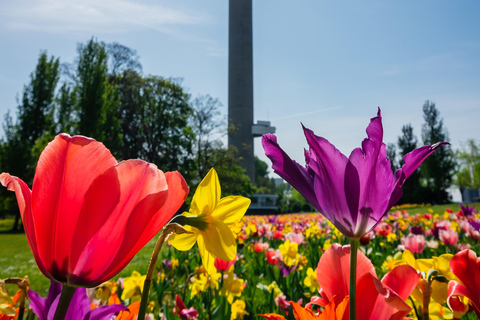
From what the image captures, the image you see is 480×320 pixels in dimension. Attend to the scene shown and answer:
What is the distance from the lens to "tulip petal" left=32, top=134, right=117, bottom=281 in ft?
1.34

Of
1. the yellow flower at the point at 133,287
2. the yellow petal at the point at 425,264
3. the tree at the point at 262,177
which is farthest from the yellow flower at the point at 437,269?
the tree at the point at 262,177

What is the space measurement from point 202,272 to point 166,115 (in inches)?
934

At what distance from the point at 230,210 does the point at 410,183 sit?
37168 mm

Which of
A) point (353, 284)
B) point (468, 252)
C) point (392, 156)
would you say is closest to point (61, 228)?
point (353, 284)

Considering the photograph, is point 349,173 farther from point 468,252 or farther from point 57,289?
point 57,289

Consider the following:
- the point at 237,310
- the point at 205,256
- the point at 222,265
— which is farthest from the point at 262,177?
the point at 205,256

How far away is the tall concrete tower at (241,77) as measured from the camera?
33375 millimetres

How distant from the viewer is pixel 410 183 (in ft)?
111

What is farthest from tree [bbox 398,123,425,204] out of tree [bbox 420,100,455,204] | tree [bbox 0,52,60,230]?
tree [bbox 0,52,60,230]

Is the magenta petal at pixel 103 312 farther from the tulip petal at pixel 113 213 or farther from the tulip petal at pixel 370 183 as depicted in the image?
the tulip petal at pixel 370 183

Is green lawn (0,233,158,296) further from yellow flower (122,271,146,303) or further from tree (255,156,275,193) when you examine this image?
tree (255,156,275,193)

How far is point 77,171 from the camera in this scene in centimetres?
41

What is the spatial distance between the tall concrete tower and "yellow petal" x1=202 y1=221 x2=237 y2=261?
107 feet

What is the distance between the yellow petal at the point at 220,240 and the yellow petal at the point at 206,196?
4 centimetres
